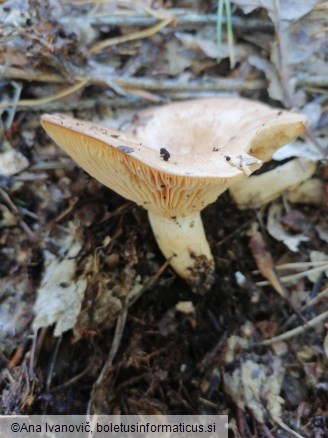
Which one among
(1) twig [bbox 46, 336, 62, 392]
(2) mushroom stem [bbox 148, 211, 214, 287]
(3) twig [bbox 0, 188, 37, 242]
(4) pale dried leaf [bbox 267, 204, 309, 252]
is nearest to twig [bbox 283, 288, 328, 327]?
(4) pale dried leaf [bbox 267, 204, 309, 252]

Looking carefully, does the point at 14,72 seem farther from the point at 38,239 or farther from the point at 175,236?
the point at 175,236

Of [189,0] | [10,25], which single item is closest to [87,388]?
[10,25]

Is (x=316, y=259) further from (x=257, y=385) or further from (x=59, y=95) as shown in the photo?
(x=59, y=95)

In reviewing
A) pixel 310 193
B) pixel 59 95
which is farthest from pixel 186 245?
pixel 59 95

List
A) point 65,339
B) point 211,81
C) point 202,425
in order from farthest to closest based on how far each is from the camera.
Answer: point 211,81
point 65,339
point 202,425

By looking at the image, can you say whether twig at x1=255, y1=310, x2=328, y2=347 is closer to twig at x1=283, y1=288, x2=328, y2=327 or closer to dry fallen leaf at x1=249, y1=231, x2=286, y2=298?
twig at x1=283, y1=288, x2=328, y2=327

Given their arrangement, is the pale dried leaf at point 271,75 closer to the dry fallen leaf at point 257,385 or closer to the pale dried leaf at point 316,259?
the pale dried leaf at point 316,259
